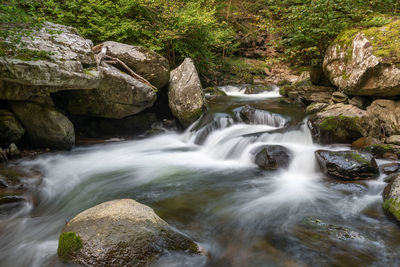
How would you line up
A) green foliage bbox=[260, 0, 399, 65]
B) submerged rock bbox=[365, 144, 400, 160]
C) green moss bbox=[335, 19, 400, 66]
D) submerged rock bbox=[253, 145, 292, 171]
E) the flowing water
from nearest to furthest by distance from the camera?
the flowing water, submerged rock bbox=[365, 144, 400, 160], green moss bbox=[335, 19, 400, 66], submerged rock bbox=[253, 145, 292, 171], green foliage bbox=[260, 0, 399, 65]

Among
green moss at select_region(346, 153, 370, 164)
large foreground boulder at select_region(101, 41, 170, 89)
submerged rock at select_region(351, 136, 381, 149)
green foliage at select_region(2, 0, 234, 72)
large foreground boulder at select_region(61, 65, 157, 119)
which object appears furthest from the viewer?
green foliage at select_region(2, 0, 234, 72)

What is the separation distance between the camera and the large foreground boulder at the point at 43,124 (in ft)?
19.9

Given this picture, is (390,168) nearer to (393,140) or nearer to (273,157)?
(393,140)

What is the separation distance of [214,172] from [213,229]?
→ 2398mm

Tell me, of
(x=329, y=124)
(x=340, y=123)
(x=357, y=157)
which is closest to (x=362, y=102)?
(x=340, y=123)

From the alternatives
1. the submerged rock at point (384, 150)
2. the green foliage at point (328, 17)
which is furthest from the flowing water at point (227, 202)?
the green foliage at point (328, 17)

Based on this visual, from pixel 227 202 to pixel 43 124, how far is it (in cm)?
505

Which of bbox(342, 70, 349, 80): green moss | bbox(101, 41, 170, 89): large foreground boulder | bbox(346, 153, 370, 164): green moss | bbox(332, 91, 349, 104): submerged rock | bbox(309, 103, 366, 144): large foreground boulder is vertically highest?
bbox(101, 41, 170, 89): large foreground boulder

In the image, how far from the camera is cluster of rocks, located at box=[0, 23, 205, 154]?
201 inches

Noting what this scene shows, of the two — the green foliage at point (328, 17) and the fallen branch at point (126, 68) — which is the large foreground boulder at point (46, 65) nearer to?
the fallen branch at point (126, 68)

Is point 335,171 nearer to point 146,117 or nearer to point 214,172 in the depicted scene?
point 214,172

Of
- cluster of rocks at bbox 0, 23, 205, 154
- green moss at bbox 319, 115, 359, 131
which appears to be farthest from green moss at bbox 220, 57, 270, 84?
green moss at bbox 319, 115, 359, 131

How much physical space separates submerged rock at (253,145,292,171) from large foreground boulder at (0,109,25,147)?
19.2 feet

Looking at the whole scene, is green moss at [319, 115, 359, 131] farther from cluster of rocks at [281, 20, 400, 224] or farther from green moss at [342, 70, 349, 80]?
green moss at [342, 70, 349, 80]
